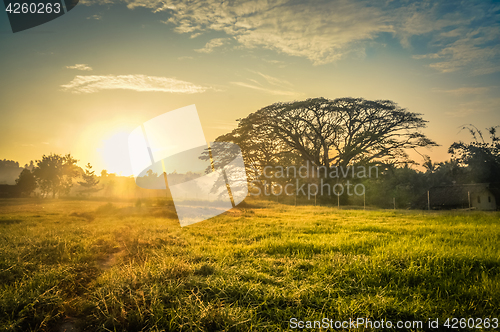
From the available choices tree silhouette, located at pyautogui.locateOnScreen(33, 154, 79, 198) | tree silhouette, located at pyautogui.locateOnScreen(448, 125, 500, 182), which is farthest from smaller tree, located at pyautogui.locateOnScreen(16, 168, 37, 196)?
tree silhouette, located at pyautogui.locateOnScreen(448, 125, 500, 182)

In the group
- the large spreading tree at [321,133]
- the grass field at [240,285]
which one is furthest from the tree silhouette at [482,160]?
the grass field at [240,285]

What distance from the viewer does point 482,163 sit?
2791 cm

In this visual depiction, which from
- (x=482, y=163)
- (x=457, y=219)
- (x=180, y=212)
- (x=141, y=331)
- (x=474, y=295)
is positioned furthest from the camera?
(x=482, y=163)

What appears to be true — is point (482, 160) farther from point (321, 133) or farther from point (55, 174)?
point (55, 174)

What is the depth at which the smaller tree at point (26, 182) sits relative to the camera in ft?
35.3

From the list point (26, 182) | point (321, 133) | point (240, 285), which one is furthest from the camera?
point (321, 133)

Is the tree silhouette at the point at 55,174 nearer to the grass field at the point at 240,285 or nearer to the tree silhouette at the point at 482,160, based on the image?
the grass field at the point at 240,285

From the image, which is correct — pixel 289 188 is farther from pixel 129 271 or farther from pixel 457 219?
pixel 129 271

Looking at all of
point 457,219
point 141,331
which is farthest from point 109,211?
point 457,219

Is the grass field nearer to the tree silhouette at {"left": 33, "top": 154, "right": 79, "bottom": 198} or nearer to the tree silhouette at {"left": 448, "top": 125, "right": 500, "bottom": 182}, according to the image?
the tree silhouette at {"left": 33, "top": 154, "right": 79, "bottom": 198}

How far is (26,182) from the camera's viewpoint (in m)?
11.2

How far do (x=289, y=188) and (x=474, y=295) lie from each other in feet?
71.8

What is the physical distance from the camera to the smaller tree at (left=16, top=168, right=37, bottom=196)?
35.3ft

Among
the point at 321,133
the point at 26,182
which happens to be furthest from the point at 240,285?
the point at 321,133
